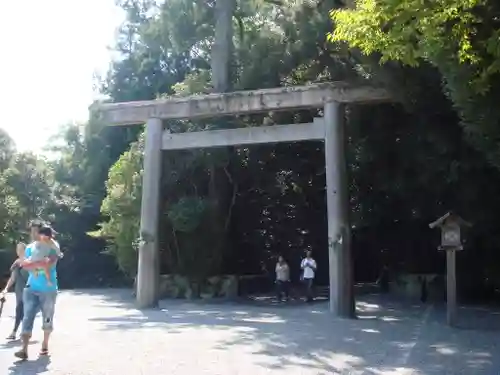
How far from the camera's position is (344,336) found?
1023 centimetres

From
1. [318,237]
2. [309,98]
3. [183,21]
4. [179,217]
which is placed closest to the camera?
[309,98]

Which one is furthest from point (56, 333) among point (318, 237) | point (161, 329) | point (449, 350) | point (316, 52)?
point (318, 237)

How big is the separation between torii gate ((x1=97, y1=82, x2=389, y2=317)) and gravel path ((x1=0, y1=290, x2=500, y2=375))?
1.03 meters

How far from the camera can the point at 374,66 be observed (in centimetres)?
1187

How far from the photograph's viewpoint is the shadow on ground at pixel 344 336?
7746mm

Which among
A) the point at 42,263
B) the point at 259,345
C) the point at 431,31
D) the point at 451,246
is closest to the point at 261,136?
the point at 451,246

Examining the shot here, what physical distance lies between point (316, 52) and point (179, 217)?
5.67 meters

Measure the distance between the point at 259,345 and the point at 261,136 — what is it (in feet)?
20.8

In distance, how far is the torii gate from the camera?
13359 millimetres

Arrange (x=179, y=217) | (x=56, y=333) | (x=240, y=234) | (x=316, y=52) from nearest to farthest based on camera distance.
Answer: (x=56, y=333), (x=316, y=52), (x=179, y=217), (x=240, y=234)

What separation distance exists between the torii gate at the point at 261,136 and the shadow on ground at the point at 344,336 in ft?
3.07

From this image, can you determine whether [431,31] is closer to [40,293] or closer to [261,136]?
[40,293]

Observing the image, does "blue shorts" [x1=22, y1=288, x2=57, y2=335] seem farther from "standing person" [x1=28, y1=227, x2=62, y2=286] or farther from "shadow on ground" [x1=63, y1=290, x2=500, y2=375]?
"shadow on ground" [x1=63, y1=290, x2=500, y2=375]

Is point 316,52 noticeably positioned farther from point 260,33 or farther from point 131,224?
point 131,224
